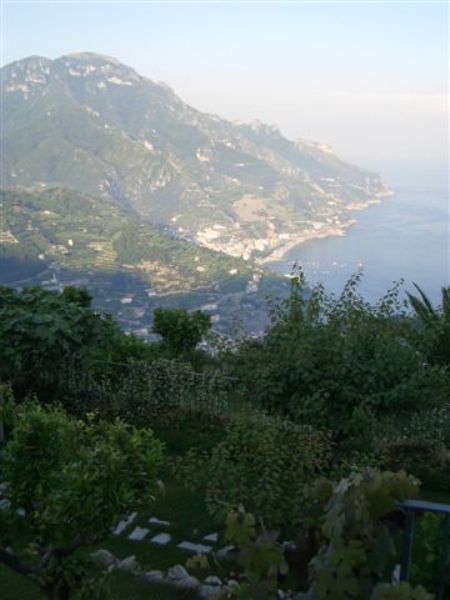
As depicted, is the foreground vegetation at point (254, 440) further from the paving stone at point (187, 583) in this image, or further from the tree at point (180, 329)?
the tree at point (180, 329)

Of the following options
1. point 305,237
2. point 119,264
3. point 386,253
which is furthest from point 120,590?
point 305,237

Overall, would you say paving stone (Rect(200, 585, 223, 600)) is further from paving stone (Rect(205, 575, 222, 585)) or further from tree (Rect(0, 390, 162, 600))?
tree (Rect(0, 390, 162, 600))

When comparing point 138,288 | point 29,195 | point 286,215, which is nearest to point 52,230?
point 29,195

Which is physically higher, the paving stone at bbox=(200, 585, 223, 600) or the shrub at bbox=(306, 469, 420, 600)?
the shrub at bbox=(306, 469, 420, 600)

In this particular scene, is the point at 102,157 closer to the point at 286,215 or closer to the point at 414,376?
the point at 286,215

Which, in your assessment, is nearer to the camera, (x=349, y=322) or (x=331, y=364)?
(x=331, y=364)

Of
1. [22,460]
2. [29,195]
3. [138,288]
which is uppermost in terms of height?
[29,195]

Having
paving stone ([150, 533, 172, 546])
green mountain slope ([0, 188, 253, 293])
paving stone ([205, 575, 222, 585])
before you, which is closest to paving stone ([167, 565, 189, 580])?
paving stone ([205, 575, 222, 585])
